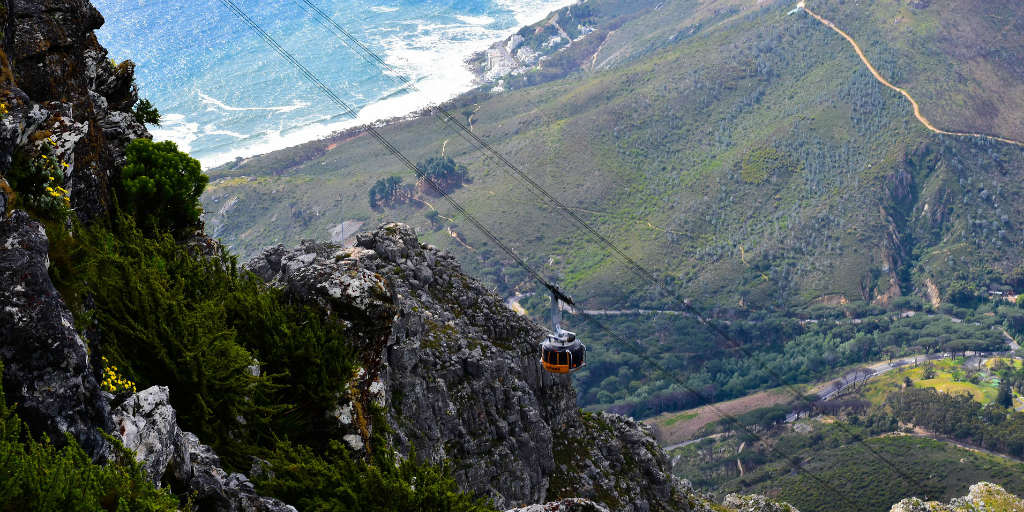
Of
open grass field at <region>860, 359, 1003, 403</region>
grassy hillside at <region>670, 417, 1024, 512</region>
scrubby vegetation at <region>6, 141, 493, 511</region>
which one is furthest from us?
open grass field at <region>860, 359, 1003, 403</region>

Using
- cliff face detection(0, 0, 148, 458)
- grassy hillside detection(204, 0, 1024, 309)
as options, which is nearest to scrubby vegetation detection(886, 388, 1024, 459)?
grassy hillside detection(204, 0, 1024, 309)

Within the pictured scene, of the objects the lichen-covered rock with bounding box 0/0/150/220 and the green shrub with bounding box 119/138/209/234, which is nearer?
the lichen-covered rock with bounding box 0/0/150/220

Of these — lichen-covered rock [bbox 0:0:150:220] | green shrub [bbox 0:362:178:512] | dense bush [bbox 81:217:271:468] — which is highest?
lichen-covered rock [bbox 0:0:150:220]

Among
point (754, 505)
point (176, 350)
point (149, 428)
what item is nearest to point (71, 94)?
point (176, 350)

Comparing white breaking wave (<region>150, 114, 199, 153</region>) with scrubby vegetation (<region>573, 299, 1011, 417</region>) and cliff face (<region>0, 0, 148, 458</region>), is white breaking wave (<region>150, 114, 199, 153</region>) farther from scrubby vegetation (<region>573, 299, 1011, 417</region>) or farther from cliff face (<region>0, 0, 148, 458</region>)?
cliff face (<region>0, 0, 148, 458</region>)

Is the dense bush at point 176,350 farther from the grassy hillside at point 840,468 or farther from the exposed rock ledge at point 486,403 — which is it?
the grassy hillside at point 840,468

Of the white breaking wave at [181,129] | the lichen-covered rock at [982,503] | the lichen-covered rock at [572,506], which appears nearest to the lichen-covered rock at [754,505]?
the lichen-covered rock at [982,503]

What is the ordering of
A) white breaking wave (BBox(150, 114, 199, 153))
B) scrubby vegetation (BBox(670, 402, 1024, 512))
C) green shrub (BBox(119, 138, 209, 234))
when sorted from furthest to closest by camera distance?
1. white breaking wave (BBox(150, 114, 199, 153))
2. scrubby vegetation (BBox(670, 402, 1024, 512))
3. green shrub (BBox(119, 138, 209, 234))

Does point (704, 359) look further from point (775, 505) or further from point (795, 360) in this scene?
point (775, 505)
